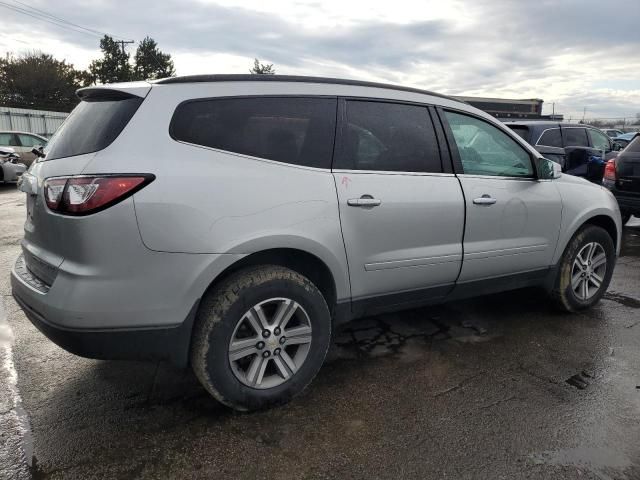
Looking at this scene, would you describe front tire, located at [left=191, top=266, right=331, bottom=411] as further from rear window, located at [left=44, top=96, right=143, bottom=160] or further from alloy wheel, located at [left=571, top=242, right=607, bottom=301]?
alloy wheel, located at [left=571, top=242, right=607, bottom=301]

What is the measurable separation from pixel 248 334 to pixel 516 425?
1.50m

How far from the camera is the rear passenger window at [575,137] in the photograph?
902 centimetres

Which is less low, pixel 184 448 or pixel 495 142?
pixel 495 142

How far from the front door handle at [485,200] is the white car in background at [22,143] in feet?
49.0

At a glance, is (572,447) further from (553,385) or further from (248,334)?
(248,334)

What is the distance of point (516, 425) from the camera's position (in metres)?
2.70

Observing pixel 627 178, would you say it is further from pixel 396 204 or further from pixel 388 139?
pixel 396 204

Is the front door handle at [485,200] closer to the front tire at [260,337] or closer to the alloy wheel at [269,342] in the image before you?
the front tire at [260,337]

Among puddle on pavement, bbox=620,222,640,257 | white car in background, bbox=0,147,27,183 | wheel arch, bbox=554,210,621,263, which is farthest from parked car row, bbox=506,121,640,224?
white car in background, bbox=0,147,27,183

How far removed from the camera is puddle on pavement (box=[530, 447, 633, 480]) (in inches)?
92.2

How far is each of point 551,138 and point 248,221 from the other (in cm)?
768

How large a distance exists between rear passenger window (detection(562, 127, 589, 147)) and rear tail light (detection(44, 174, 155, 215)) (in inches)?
336

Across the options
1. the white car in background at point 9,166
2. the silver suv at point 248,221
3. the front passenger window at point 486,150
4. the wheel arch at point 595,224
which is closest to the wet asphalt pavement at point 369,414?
the silver suv at point 248,221

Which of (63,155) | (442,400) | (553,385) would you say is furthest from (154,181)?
(553,385)
